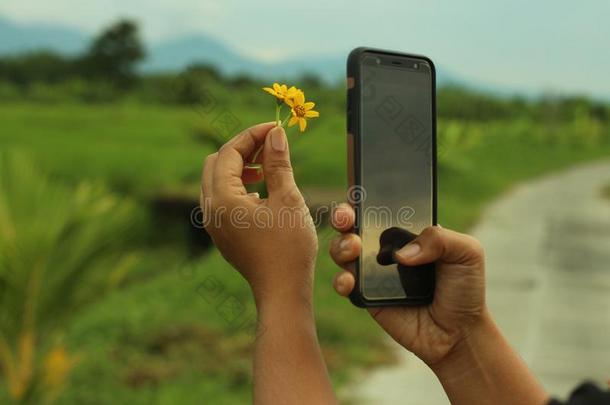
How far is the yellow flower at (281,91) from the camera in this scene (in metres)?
0.81

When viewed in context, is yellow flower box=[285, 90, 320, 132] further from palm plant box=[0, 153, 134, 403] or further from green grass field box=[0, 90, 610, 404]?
palm plant box=[0, 153, 134, 403]

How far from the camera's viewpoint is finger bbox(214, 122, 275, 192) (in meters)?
0.89

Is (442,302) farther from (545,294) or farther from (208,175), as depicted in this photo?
(545,294)

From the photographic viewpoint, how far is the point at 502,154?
64.0ft

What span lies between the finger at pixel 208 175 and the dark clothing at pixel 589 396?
0.43 m

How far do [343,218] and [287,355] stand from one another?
0.16m

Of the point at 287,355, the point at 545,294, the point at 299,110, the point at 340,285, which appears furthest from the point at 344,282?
the point at 545,294

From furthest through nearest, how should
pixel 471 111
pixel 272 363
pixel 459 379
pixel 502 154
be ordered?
pixel 471 111
pixel 502 154
pixel 459 379
pixel 272 363

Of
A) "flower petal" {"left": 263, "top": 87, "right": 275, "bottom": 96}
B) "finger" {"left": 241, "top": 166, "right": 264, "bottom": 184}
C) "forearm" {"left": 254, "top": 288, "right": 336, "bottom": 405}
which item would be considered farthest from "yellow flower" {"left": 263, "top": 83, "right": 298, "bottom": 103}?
"forearm" {"left": 254, "top": 288, "right": 336, "bottom": 405}

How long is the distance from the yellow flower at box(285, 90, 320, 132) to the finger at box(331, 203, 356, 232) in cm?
10

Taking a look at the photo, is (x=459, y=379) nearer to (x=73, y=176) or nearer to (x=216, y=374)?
(x=216, y=374)

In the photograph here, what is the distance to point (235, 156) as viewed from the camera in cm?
90

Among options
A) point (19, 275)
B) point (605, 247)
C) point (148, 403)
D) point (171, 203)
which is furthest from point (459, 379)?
point (171, 203)

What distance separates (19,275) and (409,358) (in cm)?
235
